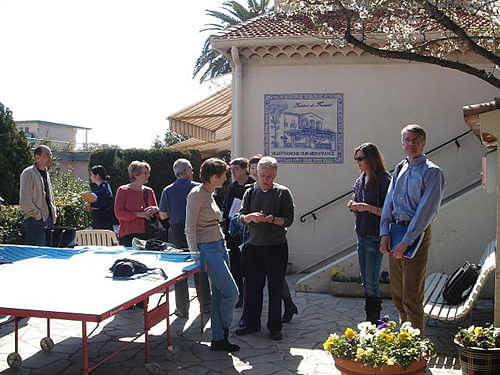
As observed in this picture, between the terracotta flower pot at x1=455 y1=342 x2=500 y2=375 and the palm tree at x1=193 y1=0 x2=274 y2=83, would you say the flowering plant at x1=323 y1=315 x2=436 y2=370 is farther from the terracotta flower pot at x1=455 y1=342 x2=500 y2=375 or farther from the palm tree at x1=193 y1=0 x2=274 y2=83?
the palm tree at x1=193 y1=0 x2=274 y2=83

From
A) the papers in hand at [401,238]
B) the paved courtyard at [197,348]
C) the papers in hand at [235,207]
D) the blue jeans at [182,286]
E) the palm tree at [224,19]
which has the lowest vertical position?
the paved courtyard at [197,348]

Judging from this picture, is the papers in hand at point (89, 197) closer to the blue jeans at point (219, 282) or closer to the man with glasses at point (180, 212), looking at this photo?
the man with glasses at point (180, 212)

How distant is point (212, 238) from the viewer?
5.70 metres

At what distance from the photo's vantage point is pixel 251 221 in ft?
19.9

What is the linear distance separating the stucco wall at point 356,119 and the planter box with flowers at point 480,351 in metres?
5.54

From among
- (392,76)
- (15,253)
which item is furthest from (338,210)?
(15,253)

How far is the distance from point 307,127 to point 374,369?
6.57 meters

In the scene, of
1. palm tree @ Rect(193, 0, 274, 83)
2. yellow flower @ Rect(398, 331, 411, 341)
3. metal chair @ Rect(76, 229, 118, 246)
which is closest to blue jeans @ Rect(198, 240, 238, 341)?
yellow flower @ Rect(398, 331, 411, 341)

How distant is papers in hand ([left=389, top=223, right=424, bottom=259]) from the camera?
197 inches

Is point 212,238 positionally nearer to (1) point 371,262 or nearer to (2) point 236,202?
(2) point 236,202

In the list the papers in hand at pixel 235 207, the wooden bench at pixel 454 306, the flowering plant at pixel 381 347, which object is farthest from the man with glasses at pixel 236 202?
the flowering plant at pixel 381 347

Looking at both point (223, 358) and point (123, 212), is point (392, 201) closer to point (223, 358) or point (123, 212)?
point (223, 358)

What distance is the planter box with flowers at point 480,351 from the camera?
4.27m

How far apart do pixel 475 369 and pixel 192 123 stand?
10182 millimetres
